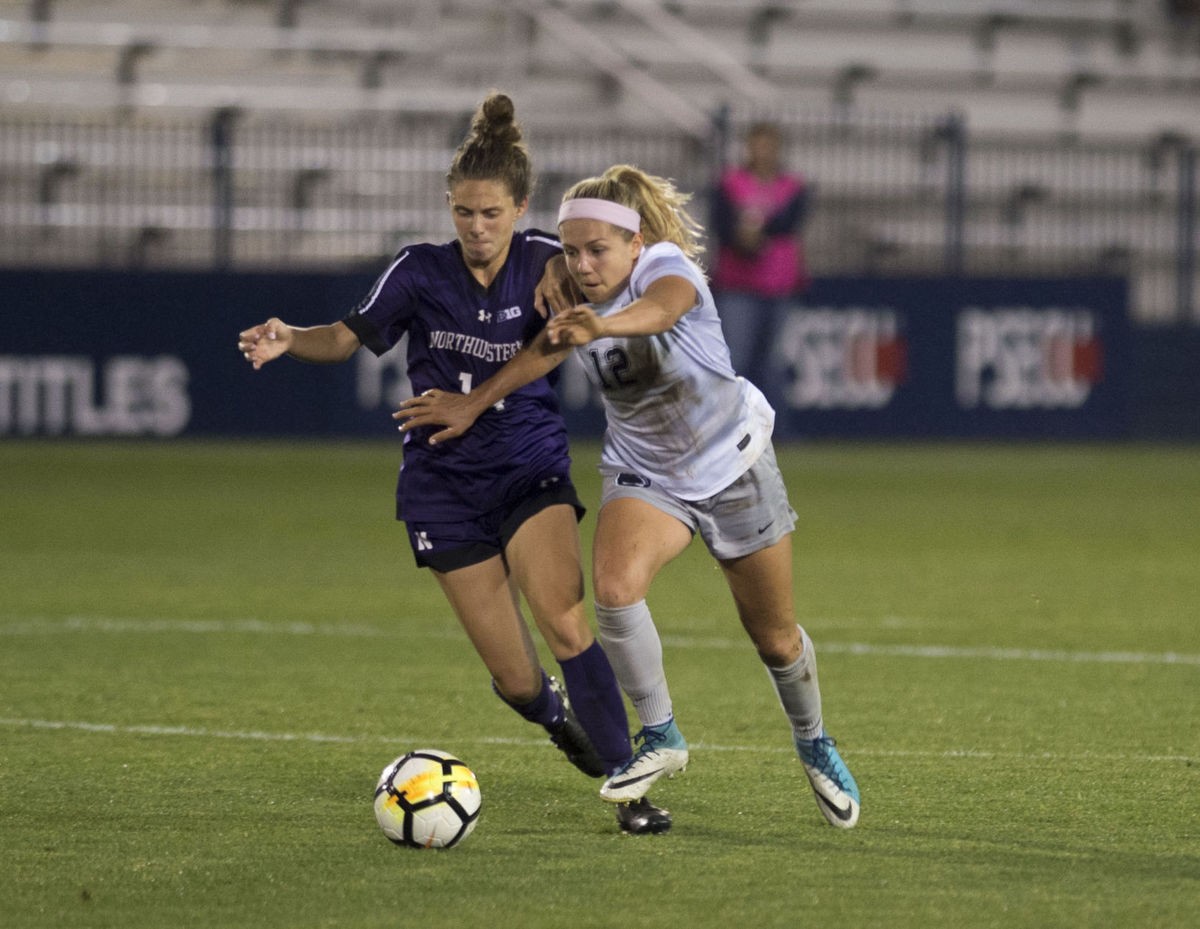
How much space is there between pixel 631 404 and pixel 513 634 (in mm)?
751

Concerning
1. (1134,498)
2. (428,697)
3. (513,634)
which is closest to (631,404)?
(513,634)

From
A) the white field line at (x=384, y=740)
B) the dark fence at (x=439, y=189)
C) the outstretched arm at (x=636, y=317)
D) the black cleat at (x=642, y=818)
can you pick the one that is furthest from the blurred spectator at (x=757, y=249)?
the black cleat at (x=642, y=818)

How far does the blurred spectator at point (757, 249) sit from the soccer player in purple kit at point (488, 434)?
10.8 m

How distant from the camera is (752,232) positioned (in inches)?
658

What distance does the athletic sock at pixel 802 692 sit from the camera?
18.1ft

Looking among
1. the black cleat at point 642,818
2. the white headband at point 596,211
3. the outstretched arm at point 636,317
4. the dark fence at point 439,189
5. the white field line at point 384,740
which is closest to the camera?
the outstretched arm at point 636,317

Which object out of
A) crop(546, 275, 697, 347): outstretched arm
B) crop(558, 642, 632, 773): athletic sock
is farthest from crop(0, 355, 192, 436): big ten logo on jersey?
crop(546, 275, 697, 347): outstretched arm

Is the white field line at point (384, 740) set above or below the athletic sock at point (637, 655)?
below

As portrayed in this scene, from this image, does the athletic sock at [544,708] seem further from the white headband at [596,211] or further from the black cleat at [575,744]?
the white headband at [596,211]

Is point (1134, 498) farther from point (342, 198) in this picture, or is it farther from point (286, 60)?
point (286, 60)

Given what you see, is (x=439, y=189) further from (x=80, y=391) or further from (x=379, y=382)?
(x=80, y=391)

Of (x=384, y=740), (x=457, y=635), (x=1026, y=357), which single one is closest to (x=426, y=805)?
(x=384, y=740)

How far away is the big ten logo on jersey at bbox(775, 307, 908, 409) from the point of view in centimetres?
1912

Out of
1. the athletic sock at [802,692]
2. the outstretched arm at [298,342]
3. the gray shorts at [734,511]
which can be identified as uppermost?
the outstretched arm at [298,342]
